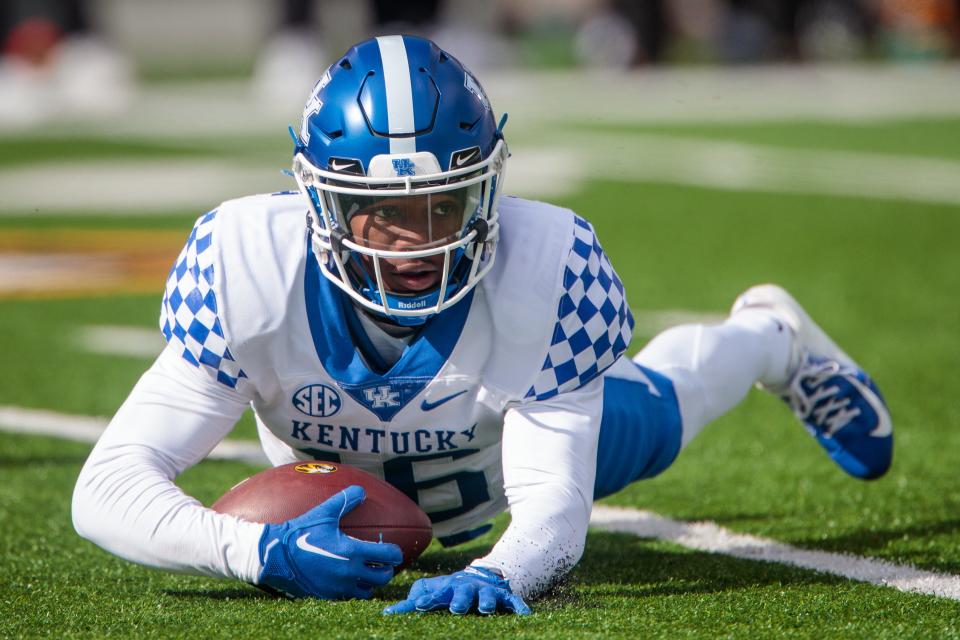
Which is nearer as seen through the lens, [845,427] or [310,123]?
[310,123]

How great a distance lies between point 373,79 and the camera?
2984mm

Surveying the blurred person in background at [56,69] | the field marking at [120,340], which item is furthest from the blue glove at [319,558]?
the blurred person in background at [56,69]

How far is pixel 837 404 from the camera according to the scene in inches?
152

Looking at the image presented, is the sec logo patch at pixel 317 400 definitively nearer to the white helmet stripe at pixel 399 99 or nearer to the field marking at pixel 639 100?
the white helmet stripe at pixel 399 99

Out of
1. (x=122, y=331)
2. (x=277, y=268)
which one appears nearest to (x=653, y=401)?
(x=277, y=268)

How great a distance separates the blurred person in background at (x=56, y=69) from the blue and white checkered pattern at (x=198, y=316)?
39.4 ft

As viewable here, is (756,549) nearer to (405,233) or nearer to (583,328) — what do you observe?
(583,328)

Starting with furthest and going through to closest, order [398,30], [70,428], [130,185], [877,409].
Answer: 1. [398,30]
2. [130,185]
3. [70,428]
4. [877,409]

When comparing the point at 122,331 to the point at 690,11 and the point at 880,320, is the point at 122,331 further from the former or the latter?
the point at 690,11

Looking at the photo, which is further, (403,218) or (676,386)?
(676,386)

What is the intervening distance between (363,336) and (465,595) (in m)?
0.62

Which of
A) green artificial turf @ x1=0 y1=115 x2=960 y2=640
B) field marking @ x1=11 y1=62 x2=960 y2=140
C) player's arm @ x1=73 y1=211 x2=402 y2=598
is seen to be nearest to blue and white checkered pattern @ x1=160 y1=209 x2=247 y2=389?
player's arm @ x1=73 y1=211 x2=402 y2=598

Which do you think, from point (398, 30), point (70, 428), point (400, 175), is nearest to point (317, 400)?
point (400, 175)

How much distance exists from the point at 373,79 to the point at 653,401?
1.01 metres
